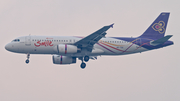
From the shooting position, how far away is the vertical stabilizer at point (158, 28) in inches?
2591

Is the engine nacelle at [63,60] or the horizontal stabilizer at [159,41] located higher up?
the horizontal stabilizer at [159,41]

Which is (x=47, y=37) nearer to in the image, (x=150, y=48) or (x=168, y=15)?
(x=150, y=48)

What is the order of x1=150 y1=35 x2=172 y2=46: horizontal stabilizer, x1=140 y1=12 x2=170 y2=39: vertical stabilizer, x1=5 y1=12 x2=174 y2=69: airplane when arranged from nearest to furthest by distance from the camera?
1. x1=5 y1=12 x2=174 y2=69: airplane
2. x1=150 y1=35 x2=172 y2=46: horizontal stabilizer
3. x1=140 y1=12 x2=170 y2=39: vertical stabilizer

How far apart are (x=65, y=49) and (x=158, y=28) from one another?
781 inches

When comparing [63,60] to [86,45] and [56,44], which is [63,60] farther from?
[86,45]

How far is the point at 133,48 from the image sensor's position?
63.1 meters

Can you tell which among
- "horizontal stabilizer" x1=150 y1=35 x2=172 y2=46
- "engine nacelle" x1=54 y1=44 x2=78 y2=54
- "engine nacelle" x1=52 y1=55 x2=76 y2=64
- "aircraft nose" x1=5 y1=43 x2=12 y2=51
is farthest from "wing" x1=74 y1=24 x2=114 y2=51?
"aircraft nose" x1=5 y1=43 x2=12 y2=51

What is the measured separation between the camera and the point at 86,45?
197 ft

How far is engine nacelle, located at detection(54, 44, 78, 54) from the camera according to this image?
190 feet

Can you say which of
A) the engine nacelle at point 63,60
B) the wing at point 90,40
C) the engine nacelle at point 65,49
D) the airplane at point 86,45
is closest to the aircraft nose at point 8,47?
the airplane at point 86,45

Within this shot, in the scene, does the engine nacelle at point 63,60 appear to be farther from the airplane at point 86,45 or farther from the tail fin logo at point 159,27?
the tail fin logo at point 159,27

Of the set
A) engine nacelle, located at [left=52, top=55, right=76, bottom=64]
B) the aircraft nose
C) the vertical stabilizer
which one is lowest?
engine nacelle, located at [left=52, top=55, right=76, bottom=64]

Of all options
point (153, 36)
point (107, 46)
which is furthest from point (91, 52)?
point (153, 36)

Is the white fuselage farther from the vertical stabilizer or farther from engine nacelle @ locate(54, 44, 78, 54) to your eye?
the vertical stabilizer
